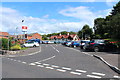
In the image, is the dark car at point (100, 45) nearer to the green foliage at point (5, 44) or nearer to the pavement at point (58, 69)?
the pavement at point (58, 69)

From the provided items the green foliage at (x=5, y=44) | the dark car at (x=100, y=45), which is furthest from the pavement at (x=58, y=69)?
the green foliage at (x=5, y=44)

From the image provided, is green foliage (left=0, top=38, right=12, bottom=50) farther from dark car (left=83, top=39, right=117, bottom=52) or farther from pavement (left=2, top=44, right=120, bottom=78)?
dark car (left=83, top=39, right=117, bottom=52)

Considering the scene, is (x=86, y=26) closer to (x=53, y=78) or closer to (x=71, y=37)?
(x=71, y=37)

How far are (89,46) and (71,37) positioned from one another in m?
79.5

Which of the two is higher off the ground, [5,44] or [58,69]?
[5,44]

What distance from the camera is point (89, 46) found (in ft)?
62.1

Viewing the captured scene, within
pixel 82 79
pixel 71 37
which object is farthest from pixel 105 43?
pixel 71 37

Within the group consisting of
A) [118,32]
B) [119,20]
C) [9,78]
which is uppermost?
[119,20]

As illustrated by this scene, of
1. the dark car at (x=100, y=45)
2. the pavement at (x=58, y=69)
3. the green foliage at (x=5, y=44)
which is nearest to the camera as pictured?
the pavement at (x=58, y=69)

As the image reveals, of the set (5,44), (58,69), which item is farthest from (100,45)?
(5,44)

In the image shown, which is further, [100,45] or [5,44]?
[5,44]

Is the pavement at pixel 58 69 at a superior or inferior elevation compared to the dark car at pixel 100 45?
inferior

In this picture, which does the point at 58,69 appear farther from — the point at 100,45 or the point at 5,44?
the point at 5,44

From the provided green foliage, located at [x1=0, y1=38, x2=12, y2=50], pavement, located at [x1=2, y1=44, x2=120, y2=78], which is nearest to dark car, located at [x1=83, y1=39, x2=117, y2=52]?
pavement, located at [x1=2, y1=44, x2=120, y2=78]
